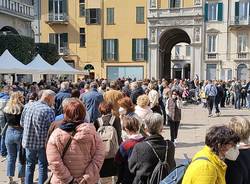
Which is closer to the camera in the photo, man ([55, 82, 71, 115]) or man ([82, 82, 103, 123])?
man ([82, 82, 103, 123])

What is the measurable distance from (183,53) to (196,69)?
31.3m

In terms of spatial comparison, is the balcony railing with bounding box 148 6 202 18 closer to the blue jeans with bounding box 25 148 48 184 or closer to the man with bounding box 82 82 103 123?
the man with bounding box 82 82 103 123

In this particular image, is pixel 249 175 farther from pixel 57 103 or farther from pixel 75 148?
pixel 57 103

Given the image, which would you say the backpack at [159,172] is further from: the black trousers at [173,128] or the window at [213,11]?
the window at [213,11]

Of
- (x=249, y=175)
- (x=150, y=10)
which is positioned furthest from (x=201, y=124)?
(x=150, y=10)

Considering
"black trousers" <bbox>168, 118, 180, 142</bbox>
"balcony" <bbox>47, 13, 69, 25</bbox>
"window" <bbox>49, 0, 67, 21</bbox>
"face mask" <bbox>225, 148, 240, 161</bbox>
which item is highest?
"window" <bbox>49, 0, 67, 21</bbox>

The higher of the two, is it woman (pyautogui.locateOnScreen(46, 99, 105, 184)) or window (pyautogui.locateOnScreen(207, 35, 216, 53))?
window (pyautogui.locateOnScreen(207, 35, 216, 53))

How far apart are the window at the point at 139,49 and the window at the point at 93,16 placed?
4.47 meters

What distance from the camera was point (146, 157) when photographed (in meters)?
4.57

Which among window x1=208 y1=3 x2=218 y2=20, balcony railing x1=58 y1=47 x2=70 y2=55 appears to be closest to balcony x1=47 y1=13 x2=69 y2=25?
balcony railing x1=58 y1=47 x2=70 y2=55

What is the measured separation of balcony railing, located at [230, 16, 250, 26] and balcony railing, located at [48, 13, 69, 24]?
16.8 meters

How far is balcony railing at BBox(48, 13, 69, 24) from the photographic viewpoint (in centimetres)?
4249

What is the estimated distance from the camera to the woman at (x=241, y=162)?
3652 millimetres

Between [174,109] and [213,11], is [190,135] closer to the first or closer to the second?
[174,109]
